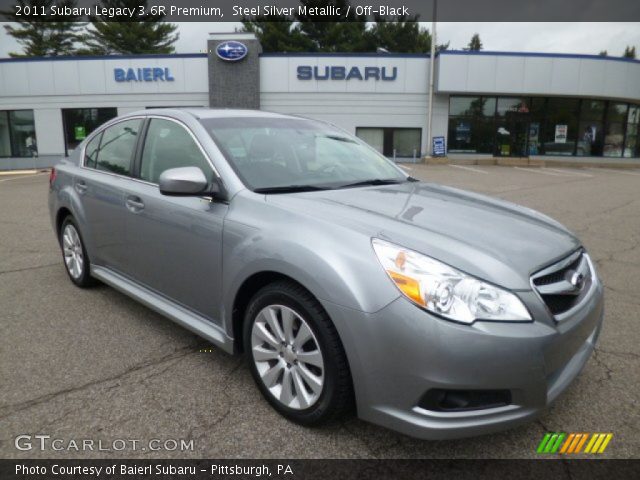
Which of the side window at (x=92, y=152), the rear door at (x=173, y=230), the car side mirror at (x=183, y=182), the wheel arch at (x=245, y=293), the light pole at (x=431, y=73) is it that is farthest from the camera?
the light pole at (x=431, y=73)

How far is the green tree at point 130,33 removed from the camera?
40938 millimetres

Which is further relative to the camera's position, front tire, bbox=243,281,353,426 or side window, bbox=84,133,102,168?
side window, bbox=84,133,102,168

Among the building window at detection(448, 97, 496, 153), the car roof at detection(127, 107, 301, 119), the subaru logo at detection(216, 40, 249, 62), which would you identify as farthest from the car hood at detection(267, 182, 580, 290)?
the building window at detection(448, 97, 496, 153)

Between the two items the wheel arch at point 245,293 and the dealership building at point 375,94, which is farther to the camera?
the dealership building at point 375,94

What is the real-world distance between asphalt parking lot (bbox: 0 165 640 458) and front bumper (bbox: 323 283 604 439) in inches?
14.3

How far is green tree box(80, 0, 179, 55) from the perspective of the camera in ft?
134

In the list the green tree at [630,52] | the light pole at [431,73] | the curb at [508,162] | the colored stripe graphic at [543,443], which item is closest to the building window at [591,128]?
the curb at [508,162]

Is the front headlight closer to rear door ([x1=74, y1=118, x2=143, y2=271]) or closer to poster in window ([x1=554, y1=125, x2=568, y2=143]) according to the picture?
rear door ([x1=74, y1=118, x2=143, y2=271])

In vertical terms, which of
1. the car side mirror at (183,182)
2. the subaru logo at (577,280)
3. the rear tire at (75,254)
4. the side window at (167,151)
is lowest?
the rear tire at (75,254)

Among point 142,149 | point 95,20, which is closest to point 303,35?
point 95,20

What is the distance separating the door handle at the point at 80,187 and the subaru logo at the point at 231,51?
2108 cm

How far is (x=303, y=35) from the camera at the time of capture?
40719mm

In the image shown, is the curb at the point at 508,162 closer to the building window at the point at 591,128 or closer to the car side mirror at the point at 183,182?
the building window at the point at 591,128

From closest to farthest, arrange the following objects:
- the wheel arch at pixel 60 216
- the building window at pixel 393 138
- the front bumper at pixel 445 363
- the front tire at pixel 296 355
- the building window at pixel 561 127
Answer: the front bumper at pixel 445 363 → the front tire at pixel 296 355 → the wheel arch at pixel 60 216 → the building window at pixel 393 138 → the building window at pixel 561 127
